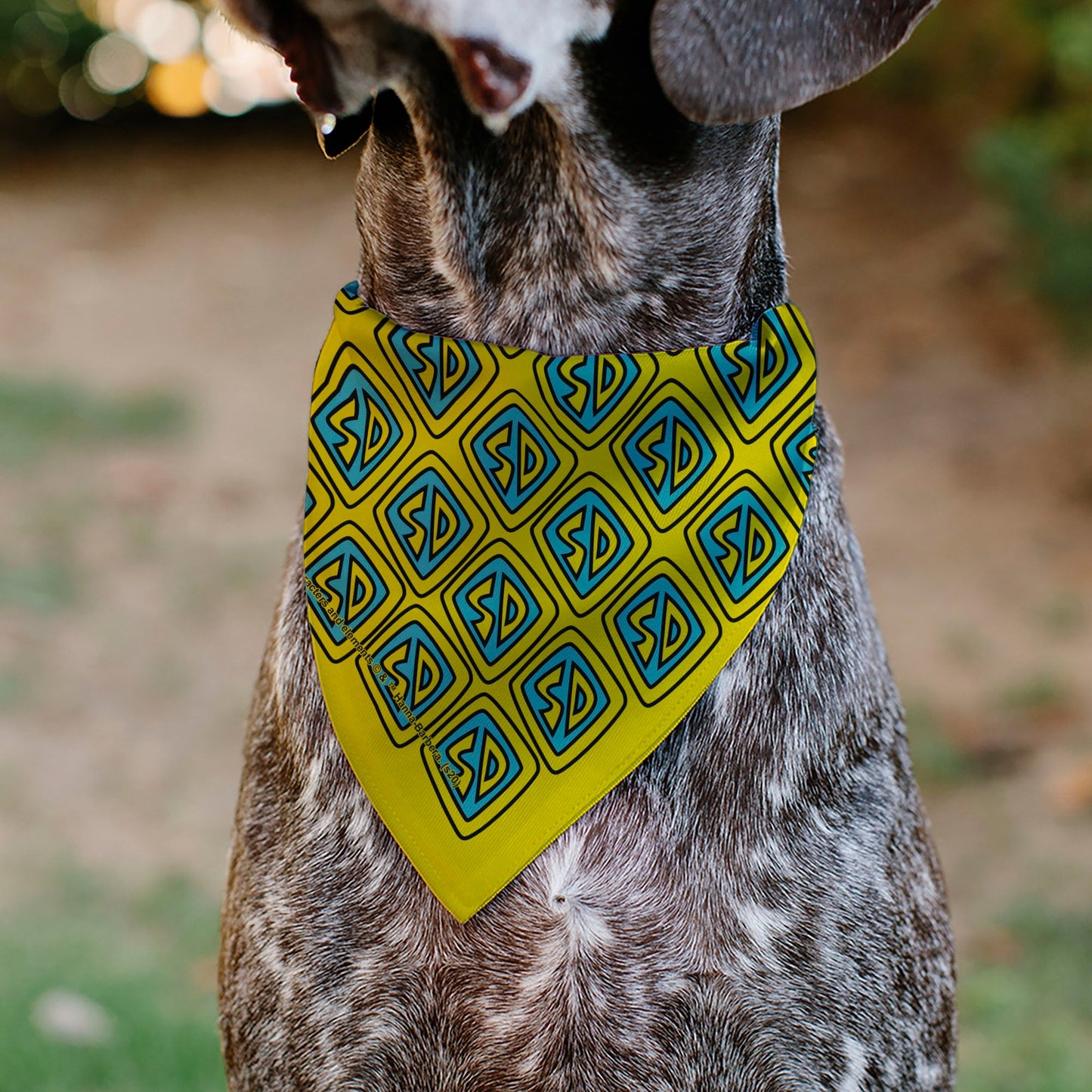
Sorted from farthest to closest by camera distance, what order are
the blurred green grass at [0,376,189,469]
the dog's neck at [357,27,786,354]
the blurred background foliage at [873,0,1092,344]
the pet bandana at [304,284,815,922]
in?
1. the blurred green grass at [0,376,189,469]
2. the blurred background foliage at [873,0,1092,344]
3. the pet bandana at [304,284,815,922]
4. the dog's neck at [357,27,786,354]

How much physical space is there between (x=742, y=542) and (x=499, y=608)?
14.9 inches

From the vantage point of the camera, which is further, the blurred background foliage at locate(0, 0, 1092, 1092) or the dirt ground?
the dirt ground

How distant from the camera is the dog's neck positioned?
208cm

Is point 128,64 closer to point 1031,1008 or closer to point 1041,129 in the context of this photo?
point 1041,129

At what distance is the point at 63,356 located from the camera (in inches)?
357

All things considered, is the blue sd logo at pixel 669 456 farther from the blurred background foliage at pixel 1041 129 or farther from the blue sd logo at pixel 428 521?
the blurred background foliage at pixel 1041 129

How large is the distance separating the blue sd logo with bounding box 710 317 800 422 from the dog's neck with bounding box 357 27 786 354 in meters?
0.06

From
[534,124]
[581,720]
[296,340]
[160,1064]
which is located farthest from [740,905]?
[296,340]

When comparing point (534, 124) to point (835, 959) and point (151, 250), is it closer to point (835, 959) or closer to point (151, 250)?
point (835, 959)

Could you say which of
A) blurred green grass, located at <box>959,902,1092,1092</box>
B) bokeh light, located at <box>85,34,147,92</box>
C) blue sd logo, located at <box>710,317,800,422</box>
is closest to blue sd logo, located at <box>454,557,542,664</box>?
blue sd logo, located at <box>710,317,800,422</box>

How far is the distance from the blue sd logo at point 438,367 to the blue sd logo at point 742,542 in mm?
425

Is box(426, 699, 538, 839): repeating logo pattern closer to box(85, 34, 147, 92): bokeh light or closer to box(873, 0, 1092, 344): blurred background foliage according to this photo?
box(873, 0, 1092, 344): blurred background foliage

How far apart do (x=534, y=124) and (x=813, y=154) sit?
8.83 m

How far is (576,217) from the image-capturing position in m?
2.14
